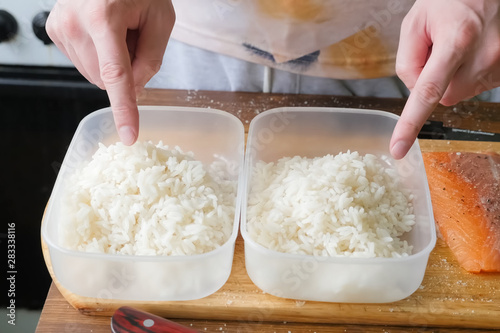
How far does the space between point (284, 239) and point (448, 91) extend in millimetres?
494

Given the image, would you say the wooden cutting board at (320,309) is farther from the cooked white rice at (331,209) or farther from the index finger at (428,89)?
the index finger at (428,89)

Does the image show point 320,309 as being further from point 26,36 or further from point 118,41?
point 26,36

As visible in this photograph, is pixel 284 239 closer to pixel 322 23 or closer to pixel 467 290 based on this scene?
pixel 467 290

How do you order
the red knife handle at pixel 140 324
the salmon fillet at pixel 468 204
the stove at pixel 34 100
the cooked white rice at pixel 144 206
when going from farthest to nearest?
1. the stove at pixel 34 100
2. the salmon fillet at pixel 468 204
3. the cooked white rice at pixel 144 206
4. the red knife handle at pixel 140 324

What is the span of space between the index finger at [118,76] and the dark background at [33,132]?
33.6 inches

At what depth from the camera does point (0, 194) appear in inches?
74.3

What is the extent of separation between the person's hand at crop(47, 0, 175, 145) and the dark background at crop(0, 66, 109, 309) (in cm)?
81

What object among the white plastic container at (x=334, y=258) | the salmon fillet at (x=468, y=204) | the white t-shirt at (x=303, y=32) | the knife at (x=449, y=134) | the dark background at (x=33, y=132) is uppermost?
the white t-shirt at (x=303, y=32)

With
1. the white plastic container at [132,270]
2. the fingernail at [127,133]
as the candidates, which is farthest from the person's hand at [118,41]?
the white plastic container at [132,270]

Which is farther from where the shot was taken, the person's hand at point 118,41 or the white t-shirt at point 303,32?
the white t-shirt at point 303,32

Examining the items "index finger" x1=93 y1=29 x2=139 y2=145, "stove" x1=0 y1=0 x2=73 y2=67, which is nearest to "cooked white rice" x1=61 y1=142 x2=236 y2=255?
"index finger" x1=93 y1=29 x2=139 y2=145

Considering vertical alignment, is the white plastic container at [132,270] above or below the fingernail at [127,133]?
below

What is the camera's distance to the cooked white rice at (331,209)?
43.5 inches

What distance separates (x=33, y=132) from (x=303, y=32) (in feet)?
4.55
